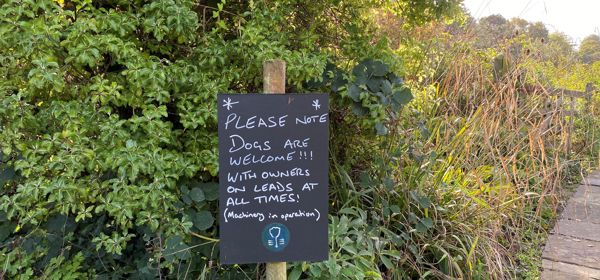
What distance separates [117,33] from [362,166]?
167 centimetres

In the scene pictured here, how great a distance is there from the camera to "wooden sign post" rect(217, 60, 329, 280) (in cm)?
199

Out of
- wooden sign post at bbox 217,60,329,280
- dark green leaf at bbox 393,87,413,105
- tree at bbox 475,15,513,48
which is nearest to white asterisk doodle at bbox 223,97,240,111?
wooden sign post at bbox 217,60,329,280

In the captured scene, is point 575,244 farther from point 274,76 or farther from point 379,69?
point 274,76

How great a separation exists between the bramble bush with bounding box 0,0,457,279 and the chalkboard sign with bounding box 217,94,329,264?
35cm

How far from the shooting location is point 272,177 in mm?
2033

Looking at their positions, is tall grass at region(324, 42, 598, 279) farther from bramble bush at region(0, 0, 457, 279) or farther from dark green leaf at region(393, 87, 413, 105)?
dark green leaf at region(393, 87, 413, 105)

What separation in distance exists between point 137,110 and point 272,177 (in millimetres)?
979

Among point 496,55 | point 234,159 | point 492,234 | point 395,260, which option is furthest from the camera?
point 496,55

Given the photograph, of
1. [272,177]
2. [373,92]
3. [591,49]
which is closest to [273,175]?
[272,177]

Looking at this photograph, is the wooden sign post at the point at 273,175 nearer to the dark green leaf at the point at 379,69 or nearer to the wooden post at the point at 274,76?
the wooden post at the point at 274,76

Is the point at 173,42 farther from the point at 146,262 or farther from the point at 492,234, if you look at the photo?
the point at 492,234

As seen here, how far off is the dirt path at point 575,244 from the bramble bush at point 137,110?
4.68 feet

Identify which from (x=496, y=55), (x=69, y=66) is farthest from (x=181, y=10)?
(x=496, y=55)

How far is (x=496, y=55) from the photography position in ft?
15.6
